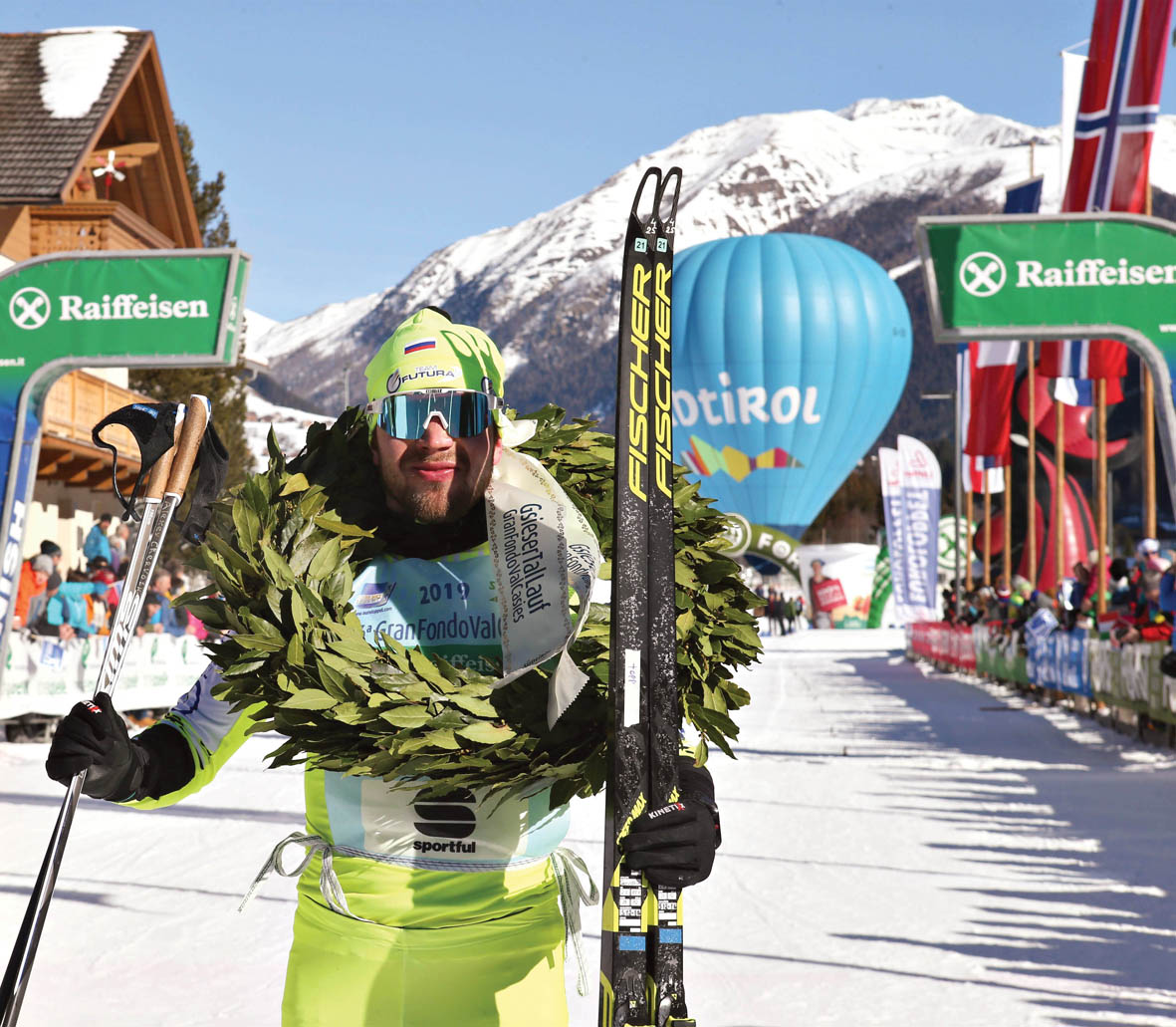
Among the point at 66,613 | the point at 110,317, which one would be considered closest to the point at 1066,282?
the point at 110,317

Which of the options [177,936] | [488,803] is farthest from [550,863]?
[177,936]

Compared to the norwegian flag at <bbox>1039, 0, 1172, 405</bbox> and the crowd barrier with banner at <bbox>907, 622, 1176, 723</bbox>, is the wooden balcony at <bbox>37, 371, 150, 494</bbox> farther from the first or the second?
the norwegian flag at <bbox>1039, 0, 1172, 405</bbox>

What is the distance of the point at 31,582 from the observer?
14305 millimetres

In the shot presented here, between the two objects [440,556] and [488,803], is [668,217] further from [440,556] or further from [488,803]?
[488,803]

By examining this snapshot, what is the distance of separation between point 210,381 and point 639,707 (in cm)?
3409

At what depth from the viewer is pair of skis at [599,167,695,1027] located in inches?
94.1

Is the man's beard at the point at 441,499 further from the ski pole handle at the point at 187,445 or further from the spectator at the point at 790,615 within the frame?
the spectator at the point at 790,615

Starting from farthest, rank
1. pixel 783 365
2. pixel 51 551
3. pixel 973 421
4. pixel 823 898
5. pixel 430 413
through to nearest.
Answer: pixel 783 365
pixel 973 421
pixel 51 551
pixel 823 898
pixel 430 413

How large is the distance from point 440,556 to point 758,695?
20935 millimetres

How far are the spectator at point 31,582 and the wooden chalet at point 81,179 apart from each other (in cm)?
753

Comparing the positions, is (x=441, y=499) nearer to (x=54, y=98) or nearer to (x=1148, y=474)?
(x=1148, y=474)

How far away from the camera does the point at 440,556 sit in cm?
304

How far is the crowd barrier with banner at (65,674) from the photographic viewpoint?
13648 mm

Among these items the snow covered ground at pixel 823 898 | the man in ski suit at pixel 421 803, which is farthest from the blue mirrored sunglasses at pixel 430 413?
the snow covered ground at pixel 823 898
